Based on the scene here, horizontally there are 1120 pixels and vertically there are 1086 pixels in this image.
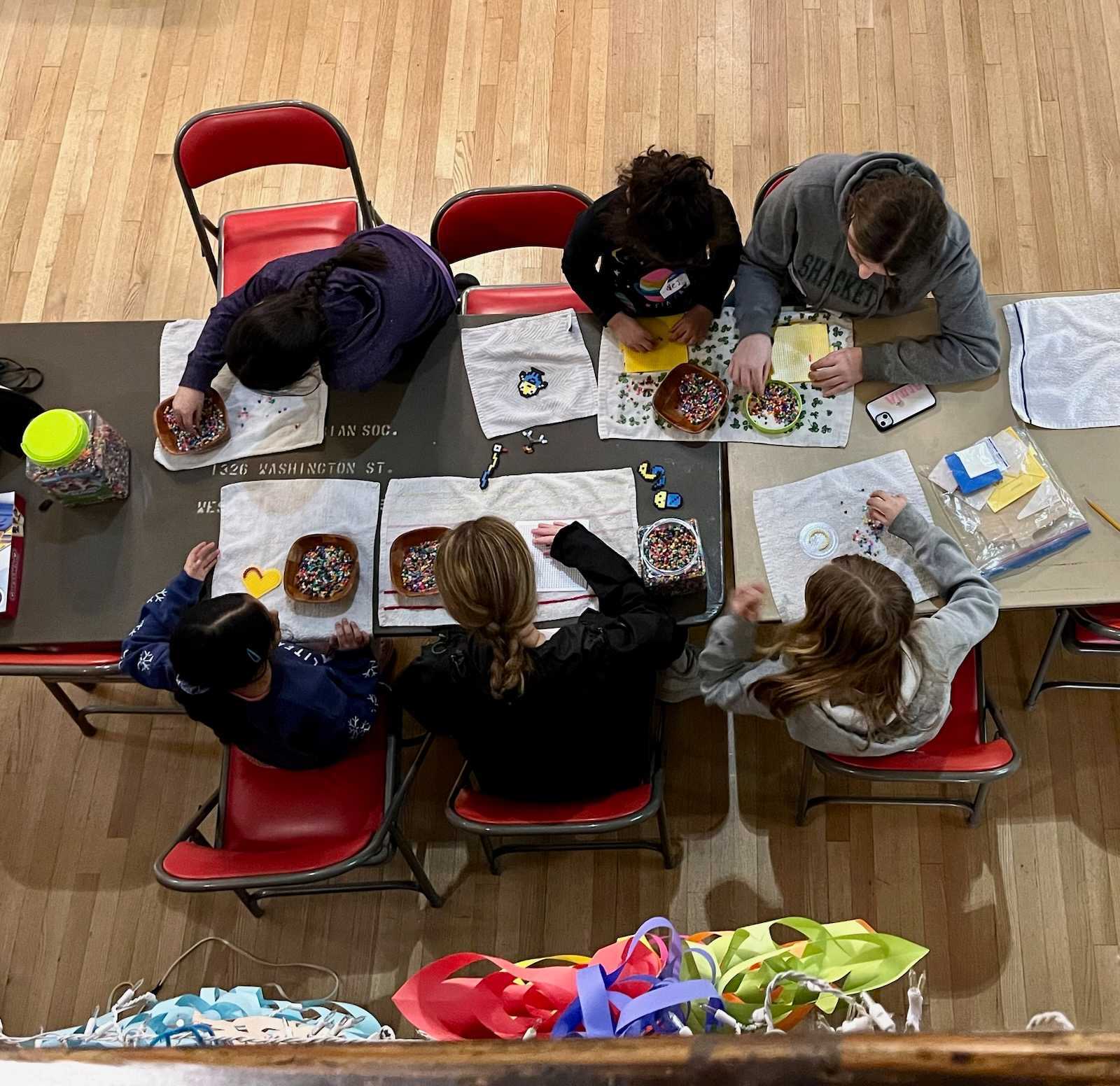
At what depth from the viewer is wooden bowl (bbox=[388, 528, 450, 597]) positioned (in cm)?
210

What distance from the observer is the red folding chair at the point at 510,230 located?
247 cm

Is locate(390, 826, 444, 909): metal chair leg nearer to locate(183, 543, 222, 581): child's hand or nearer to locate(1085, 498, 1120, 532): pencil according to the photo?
locate(183, 543, 222, 581): child's hand

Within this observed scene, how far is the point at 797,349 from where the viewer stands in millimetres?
2250

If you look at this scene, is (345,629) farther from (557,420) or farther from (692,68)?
(692,68)

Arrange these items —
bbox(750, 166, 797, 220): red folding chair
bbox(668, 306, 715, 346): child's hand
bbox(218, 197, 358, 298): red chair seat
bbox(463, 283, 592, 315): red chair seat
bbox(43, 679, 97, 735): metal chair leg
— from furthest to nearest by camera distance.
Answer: bbox(218, 197, 358, 298): red chair seat < bbox(43, 679, 97, 735): metal chair leg < bbox(463, 283, 592, 315): red chair seat < bbox(750, 166, 797, 220): red folding chair < bbox(668, 306, 715, 346): child's hand

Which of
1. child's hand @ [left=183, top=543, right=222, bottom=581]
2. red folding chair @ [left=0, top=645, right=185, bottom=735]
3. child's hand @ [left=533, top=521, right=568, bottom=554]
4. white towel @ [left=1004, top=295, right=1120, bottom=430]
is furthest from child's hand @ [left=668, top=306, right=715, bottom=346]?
red folding chair @ [left=0, top=645, right=185, bottom=735]

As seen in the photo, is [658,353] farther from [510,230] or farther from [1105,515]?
[1105,515]

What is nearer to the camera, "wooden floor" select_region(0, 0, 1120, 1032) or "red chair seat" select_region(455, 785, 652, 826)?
"red chair seat" select_region(455, 785, 652, 826)

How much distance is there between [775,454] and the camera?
216 centimetres

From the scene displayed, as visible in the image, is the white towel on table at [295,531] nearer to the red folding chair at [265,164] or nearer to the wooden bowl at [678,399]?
the wooden bowl at [678,399]

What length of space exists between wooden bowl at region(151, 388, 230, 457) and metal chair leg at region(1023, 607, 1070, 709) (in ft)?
6.52

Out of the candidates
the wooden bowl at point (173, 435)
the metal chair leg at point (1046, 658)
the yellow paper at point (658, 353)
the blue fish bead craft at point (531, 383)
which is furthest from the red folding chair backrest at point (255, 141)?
the metal chair leg at point (1046, 658)

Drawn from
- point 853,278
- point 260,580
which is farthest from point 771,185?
point 260,580

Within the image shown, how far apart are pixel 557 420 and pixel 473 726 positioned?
75cm
